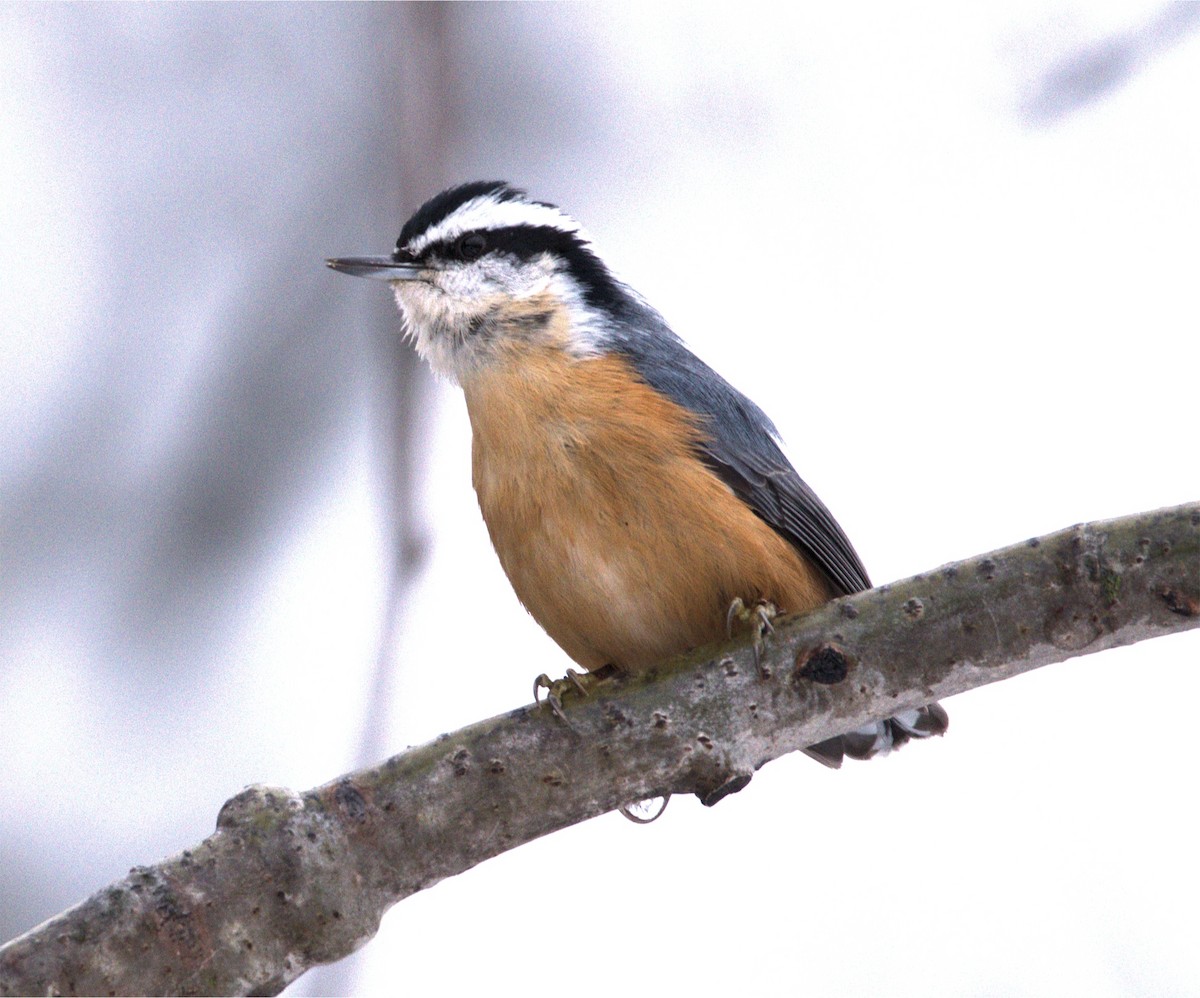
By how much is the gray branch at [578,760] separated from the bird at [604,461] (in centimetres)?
19

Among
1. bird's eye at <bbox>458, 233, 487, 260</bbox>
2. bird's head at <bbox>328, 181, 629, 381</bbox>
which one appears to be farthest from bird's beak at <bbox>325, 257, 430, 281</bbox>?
bird's eye at <bbox>458, 233, 487, 260</bbox>

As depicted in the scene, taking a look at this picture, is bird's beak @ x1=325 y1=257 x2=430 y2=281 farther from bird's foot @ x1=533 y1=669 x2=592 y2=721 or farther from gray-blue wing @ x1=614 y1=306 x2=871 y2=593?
bird's foot @ x1=533 y1=669 x2=592 y2=721

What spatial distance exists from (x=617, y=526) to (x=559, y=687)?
416 mm

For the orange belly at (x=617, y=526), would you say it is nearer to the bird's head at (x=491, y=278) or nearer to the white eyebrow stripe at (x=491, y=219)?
the bird's head at (x=491, y=278)

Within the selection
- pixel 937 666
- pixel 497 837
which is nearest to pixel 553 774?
pixel 497 837

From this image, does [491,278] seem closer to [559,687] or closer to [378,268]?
[378,268]

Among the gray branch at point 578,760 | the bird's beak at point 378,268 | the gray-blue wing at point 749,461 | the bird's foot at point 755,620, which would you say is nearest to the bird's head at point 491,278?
the bird's beak at point 378,268

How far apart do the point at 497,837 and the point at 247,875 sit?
0.44m

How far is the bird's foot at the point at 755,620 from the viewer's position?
8.73 ft

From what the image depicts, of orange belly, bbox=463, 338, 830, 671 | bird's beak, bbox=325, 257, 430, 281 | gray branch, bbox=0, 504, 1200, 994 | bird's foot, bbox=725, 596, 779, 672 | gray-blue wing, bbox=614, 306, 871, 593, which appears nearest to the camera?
gray branch, bbox=0, 504, 1200, 994

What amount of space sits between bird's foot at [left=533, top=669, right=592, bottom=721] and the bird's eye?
4.17 feet

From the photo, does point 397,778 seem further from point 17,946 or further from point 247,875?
point 17,946

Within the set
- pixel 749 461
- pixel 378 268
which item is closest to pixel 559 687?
pixel 749 461

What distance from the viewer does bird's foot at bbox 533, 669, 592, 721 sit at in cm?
261
